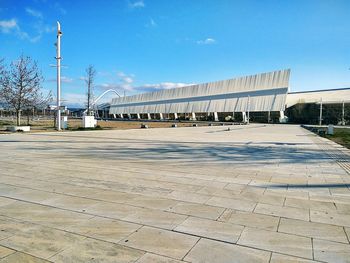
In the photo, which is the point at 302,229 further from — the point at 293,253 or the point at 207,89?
the point at 207,89

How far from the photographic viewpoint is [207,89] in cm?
9806

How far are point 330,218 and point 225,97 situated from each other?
88.5m

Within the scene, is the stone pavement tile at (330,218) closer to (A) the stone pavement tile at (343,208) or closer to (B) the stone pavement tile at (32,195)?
(A) the stone pavement tile at (343,208)

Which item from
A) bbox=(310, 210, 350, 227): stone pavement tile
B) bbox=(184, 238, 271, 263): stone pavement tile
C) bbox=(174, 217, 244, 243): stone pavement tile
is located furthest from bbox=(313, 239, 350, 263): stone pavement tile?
bbox=(174, 217, 244, 243): stone pavement tile

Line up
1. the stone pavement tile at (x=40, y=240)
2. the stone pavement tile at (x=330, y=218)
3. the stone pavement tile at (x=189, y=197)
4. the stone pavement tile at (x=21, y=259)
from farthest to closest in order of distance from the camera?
the stone pavement tile at (x=189, y=197), the stone pavement tile at (x=330, y=218), the stone pavement tile at (x=40, y=240), the stone pavement tile at (x=21, y=259)

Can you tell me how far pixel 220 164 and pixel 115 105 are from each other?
13697cm

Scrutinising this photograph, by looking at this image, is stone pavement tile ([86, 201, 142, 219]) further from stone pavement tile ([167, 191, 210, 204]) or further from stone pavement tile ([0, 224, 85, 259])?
stone pavement tile ([167, 191, 210, 204])

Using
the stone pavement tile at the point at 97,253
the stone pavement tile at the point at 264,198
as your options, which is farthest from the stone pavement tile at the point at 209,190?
the stone pavement tile at the point at 97,253

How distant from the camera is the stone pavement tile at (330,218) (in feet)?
14.6

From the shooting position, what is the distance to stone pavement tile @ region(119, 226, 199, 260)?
342 centimetres

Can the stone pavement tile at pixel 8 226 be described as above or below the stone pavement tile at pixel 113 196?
below

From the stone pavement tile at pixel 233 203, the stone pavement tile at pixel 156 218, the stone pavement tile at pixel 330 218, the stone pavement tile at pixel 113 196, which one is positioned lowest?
the stone pavement tile at pixel 113 196

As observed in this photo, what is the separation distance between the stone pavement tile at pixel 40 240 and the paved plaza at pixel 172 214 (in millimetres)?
11

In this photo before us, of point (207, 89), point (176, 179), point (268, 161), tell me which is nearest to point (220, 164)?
point (268, 161)
